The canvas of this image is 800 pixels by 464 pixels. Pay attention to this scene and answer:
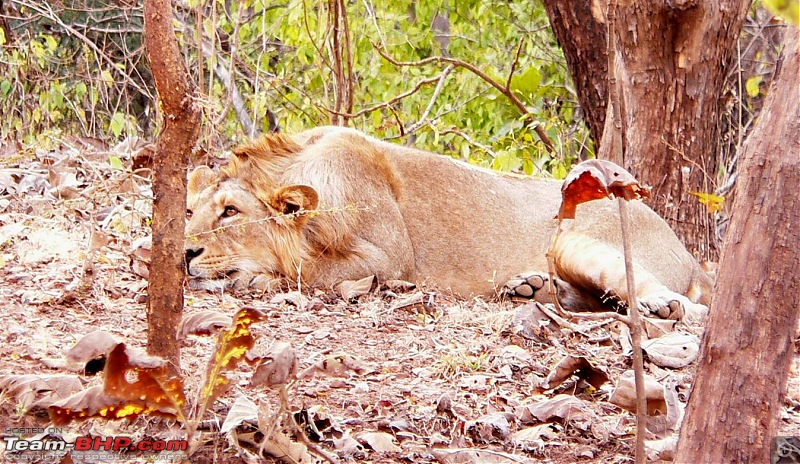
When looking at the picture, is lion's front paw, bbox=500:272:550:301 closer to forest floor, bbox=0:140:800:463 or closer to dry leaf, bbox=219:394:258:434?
forest floor, bbox=0:140:800:463

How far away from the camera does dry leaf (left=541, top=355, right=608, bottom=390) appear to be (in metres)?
3.44

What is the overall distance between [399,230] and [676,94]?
1953mm

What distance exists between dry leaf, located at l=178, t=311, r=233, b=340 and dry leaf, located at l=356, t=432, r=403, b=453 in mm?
520

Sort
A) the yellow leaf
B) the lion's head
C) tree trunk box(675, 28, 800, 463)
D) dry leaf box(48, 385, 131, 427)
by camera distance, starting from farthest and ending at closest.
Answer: the lion's head, the yellow leaf, dry leaf box(48, 385, 131, 427), tree trunk box(675, 28, 800, 463)

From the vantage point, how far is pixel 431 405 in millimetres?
3240

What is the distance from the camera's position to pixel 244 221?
5.38 meters

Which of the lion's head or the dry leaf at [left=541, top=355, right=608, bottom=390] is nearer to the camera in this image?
the dry leaf at [left=541, top=355, right=608, bottom=390]

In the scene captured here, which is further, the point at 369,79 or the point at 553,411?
the point at 369,79

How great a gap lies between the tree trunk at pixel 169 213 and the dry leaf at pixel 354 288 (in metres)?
2.33

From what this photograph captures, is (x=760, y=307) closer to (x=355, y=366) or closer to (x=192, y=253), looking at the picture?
(x=355, y=366)

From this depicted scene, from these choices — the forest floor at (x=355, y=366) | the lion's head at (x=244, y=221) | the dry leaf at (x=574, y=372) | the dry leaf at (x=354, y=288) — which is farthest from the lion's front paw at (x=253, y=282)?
the dry leaf at (x=574, y=372)

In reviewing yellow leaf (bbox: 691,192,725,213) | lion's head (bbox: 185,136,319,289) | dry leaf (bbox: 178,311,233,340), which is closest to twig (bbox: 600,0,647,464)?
dry leaf (bbox: 178,311,233,340)

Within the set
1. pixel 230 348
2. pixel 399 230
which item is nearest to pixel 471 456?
pixel 230 348

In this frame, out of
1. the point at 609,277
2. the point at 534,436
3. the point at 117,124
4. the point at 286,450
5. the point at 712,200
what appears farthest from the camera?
the point at 117,124
